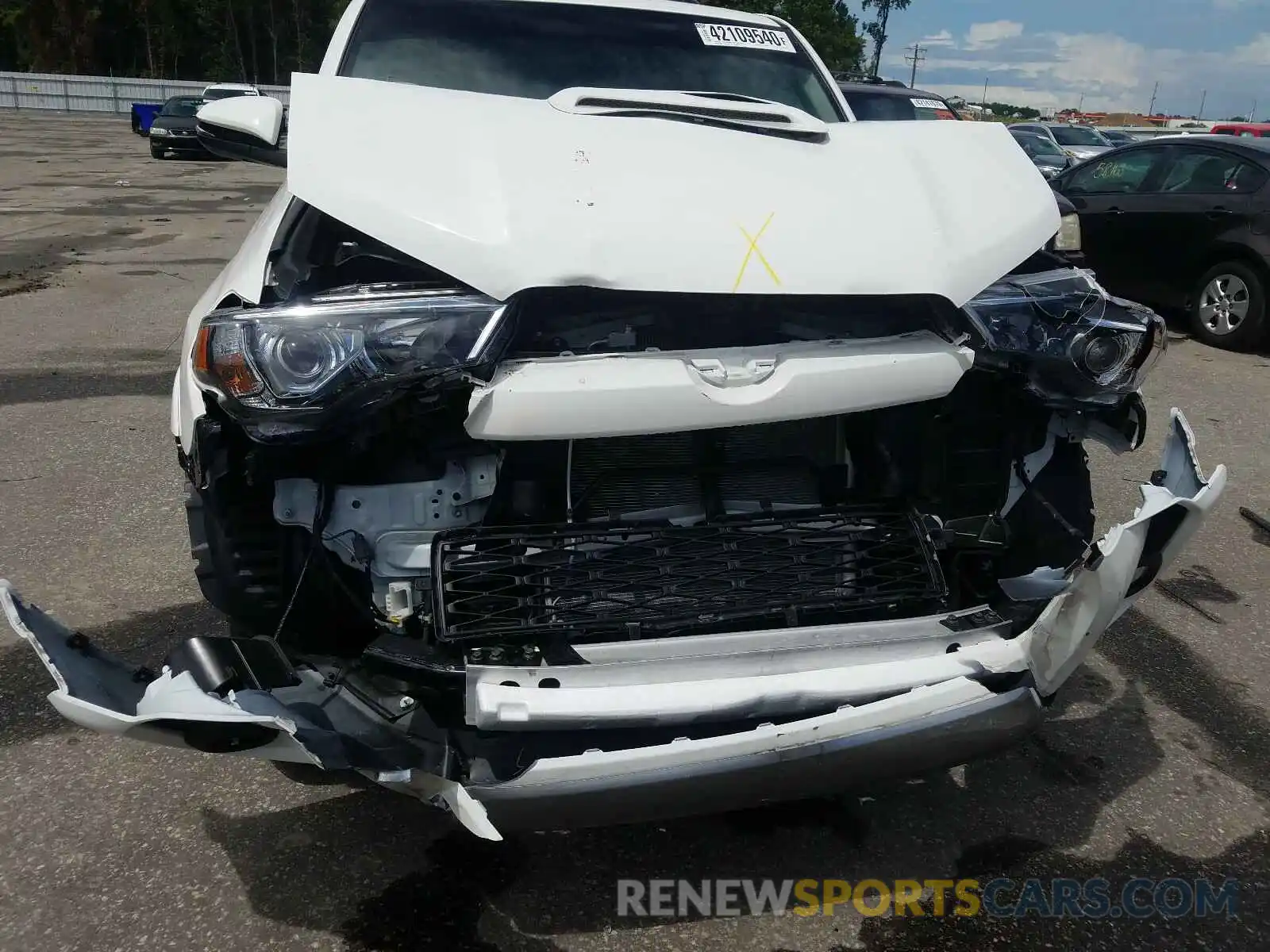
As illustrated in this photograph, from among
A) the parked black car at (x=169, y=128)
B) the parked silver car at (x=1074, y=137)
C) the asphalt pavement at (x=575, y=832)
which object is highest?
the asphalt pavement at (x=575, y=832)

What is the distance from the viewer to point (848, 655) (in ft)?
6.86

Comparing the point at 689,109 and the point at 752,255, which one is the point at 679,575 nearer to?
the point at 752,255

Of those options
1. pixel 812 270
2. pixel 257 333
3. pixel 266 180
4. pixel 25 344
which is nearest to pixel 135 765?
pixel 257 333

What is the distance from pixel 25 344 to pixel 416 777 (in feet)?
20.9

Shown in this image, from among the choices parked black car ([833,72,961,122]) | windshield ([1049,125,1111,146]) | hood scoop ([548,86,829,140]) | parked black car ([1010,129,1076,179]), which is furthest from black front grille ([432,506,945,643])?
windshield ([1049,125,1111,146])

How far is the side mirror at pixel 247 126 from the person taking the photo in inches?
Answer: 121

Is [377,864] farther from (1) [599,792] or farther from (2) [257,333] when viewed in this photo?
(2) [257,333]

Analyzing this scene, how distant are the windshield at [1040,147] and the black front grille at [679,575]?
18.3 metres

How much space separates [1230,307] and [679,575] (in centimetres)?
715

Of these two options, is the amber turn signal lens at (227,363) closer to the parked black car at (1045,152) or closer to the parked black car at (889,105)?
the parked black car at (889,105)

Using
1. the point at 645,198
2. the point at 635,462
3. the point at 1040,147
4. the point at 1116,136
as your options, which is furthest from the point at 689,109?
the point at 1116,136

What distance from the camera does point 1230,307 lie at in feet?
25.5

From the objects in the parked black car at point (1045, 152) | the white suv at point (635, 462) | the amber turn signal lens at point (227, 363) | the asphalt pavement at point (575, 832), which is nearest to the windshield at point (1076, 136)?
the parked black car at point (1045, 152)

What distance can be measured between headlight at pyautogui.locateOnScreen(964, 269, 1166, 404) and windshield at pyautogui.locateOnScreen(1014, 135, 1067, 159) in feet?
58.9
